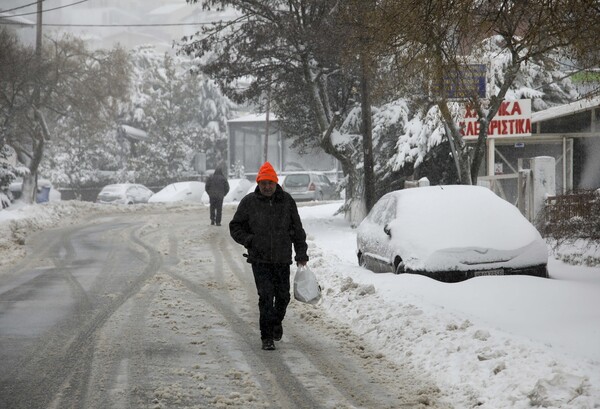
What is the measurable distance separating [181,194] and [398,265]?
3192 cm

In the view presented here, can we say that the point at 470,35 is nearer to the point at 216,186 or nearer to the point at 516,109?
the point at 516,109

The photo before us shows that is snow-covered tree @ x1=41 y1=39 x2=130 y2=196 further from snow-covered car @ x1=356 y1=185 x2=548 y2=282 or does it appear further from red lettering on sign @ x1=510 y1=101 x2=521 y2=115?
snow-covered car @ x1=356 y1=185 x2=548 y2=282

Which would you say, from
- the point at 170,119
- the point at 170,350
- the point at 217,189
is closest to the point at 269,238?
the point at 170,350

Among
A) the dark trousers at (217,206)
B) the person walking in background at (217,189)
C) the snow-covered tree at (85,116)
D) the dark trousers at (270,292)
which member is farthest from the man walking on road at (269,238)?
the snow-covered tree at (85,116)

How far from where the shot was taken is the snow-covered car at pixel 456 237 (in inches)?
397

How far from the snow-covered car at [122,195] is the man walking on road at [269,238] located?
115 ft

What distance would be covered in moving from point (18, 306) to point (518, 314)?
21.2 ft

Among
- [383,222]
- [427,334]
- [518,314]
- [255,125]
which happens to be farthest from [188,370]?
[255,125]

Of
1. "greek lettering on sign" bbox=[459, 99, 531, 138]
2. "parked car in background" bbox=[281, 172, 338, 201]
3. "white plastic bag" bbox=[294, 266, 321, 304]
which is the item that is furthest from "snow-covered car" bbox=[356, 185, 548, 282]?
"parked car in background" bbox=[281, 172, 338, 201]

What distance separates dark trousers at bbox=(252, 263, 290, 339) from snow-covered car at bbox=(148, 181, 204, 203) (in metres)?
33.5

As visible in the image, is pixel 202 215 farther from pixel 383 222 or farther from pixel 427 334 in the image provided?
pixel 427 334

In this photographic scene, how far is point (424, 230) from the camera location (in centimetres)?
1064

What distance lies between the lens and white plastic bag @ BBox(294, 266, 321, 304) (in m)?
8.16

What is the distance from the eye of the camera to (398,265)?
10883 mm
